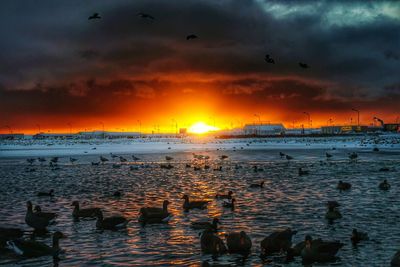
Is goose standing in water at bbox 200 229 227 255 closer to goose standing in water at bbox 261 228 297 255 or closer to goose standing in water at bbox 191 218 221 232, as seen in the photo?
goose standing in water at bbox 261 228 297 255

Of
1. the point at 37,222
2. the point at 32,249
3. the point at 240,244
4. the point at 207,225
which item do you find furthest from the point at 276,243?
the point at 37,222

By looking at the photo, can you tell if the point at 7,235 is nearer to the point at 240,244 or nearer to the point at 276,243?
the point at 240,244

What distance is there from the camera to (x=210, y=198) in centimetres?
2641

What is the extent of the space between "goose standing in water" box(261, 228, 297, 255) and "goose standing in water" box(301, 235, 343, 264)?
696 mm

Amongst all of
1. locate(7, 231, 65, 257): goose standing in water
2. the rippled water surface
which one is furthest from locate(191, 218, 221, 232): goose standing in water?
locate(7, 231, 65, 257): goose standing in water

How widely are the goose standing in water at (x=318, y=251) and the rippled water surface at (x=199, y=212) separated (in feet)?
1.04

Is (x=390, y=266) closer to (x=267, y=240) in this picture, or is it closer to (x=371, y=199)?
(x=267, y=240)

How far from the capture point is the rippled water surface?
14336 mm

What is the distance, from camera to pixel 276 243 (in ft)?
47.3

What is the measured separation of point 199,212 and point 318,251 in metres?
8.70

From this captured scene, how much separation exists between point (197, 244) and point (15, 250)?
18.2 ft

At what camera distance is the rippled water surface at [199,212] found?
14.3 m

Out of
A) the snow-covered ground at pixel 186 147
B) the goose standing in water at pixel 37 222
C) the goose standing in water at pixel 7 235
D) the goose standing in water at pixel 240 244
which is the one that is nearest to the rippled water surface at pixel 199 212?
the goose standing in water at pixel 37 222

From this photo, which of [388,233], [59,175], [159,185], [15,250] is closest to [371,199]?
[388,233]
